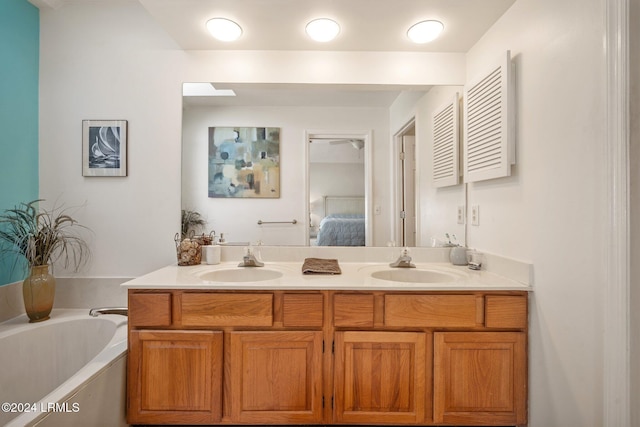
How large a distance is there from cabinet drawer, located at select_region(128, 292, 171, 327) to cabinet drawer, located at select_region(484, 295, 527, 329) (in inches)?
57.4

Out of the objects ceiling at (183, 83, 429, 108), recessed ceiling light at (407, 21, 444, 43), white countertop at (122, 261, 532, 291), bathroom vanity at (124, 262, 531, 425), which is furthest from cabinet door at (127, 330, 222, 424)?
recessed ceiling light at (407, 21, 444, 43)

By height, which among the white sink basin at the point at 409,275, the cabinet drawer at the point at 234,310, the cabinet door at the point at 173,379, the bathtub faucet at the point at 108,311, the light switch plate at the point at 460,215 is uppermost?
the light switch plate at the point at 460,215

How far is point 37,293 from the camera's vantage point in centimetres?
173

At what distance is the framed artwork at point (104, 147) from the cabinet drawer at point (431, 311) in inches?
70.9

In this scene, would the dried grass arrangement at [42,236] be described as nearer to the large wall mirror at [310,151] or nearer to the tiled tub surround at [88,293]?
the tiled tub surround at [88,293]

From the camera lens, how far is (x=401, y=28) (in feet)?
5.83

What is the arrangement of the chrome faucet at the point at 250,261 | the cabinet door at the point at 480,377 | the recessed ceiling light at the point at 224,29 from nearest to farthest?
1. the cabinet door at the point at 480,377
2. the recessed ceiling light at the point at 224,29
3. the chrome faucet at the point at 250,261

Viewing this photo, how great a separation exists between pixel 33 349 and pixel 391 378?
1.85 metres

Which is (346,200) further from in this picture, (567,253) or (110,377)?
(110,377)

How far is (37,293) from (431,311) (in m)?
2.07

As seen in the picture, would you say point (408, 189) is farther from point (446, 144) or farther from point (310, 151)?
point (310, 151)

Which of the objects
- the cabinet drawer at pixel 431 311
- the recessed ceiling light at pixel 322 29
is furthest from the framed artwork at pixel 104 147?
the cabinet drawer at pixel 431 311

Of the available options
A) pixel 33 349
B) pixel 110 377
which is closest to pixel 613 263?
pixel 110 377

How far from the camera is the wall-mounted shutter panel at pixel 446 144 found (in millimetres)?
1936
